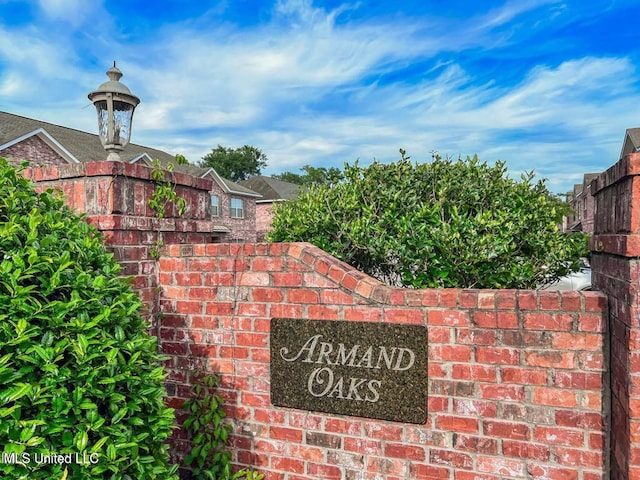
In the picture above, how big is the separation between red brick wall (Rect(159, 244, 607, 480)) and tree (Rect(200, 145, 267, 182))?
62024 mm

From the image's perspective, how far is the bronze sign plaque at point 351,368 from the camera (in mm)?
A: 2842

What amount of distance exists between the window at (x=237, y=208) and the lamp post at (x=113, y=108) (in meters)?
27.7

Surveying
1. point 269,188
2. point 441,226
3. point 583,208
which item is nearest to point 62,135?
point 269,188

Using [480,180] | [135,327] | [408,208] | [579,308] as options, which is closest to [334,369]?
[135,327]

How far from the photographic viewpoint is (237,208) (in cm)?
3177

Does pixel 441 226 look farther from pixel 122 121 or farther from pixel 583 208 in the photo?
pixel 583 208

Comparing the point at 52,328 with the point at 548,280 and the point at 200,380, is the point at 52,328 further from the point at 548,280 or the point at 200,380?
the point at 548,280

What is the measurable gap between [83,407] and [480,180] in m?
3.74

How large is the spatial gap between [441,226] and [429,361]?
149cm

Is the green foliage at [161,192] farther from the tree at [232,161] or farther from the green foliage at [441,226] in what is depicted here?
the tree at [232,161]

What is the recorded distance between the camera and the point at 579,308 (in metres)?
2.55
